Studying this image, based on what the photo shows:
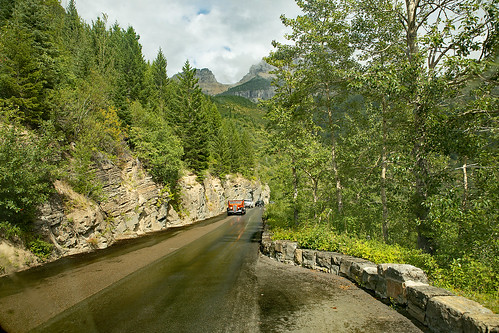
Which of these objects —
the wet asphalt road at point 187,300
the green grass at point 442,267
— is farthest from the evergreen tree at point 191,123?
the green grass at point 442,267

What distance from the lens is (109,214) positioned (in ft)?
57.4

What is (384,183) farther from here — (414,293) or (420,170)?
(414,293)

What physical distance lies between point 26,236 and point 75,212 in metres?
3.13

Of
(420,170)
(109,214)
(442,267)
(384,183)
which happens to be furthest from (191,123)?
(442,267)

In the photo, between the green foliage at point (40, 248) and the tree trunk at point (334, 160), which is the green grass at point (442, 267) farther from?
the green foliage at point (40, 248)

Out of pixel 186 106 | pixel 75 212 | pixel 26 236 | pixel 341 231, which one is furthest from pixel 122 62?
pixel 341 231

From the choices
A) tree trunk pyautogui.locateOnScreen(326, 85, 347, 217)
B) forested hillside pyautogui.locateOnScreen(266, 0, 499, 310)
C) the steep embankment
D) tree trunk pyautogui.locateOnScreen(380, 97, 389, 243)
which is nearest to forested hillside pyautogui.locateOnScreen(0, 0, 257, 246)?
the steep embankment

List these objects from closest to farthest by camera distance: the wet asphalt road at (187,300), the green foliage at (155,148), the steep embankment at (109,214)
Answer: the wet asphalt road at (187,300)
the steep embankment at (109,214)
the green foliage at (155,148)

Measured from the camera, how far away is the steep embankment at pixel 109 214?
11.6 m

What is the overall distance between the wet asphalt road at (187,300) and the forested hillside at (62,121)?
13.0 feet

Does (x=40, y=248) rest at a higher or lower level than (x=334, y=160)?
lower

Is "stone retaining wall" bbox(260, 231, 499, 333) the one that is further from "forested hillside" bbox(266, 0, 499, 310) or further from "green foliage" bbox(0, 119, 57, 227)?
"green foliage" bbox(0, 119, 57, 227)

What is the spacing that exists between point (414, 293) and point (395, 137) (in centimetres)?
998

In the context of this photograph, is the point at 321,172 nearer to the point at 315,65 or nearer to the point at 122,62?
the point at 315,65
